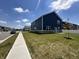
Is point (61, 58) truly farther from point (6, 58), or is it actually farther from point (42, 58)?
point (6, 58)

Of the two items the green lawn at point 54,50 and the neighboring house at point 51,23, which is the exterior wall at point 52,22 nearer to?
the neighboring house at point 51,23

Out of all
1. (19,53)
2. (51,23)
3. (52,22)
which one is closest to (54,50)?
(19,53)

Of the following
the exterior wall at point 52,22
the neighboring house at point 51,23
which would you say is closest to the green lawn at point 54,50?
the neighboring house at point 51,23

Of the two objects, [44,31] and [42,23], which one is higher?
[42,23]

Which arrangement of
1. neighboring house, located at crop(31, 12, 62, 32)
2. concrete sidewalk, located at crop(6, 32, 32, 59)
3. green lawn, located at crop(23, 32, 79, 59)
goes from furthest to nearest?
neighboring house, located at crop(31, 12, 62, 32), green lawn, located at crop(23, 32, 79, 59), concrete sidewalk, located at crop(6, 32, 32, 59)

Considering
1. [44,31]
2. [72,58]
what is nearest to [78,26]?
[44,31]

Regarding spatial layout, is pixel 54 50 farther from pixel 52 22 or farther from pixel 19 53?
pixel 52 22

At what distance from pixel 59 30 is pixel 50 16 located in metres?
6.13

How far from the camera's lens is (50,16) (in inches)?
1577

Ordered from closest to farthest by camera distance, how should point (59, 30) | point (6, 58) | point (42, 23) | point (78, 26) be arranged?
point (6, 58) < point (42, 23) < point (59, 30) < point (78, 26)

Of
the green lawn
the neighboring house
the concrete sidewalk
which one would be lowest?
the green lawn

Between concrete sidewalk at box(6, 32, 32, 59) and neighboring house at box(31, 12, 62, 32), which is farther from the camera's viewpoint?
neighboring house at box(31, 12, 62, 32)

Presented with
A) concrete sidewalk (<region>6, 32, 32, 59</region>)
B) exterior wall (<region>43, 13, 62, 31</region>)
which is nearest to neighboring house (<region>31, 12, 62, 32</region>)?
exterior wall (<region>43, 13, 62, 31</region>)

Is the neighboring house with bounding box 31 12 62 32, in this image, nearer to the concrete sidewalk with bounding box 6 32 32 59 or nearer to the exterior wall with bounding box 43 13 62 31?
the exterior wall with bounding box 43 13 62 31
